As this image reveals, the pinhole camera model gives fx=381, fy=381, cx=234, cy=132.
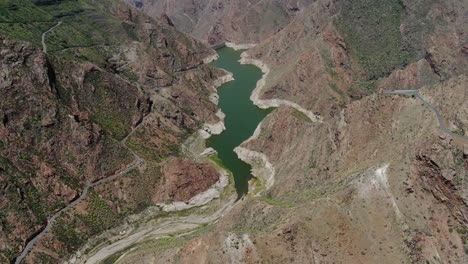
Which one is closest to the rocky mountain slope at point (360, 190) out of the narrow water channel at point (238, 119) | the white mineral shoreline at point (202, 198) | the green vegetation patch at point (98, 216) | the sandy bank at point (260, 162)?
the sandy bank at point (260, 162)

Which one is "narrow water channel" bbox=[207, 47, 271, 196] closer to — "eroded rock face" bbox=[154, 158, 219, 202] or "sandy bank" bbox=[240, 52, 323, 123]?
"sandy bank" bbox=[240, 52, 323, 123]

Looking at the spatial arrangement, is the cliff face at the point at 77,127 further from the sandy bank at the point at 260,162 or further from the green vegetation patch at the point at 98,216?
the sandy bank at the point at 260,162

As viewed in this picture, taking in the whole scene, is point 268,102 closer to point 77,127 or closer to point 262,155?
point 262,155

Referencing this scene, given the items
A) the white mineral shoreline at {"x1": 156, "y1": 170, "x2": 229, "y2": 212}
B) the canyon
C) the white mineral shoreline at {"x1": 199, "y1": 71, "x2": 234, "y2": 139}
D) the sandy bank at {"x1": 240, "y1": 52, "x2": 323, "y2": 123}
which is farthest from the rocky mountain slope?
the sandy bank at {"x1": 240, "y1": 52, "x2": 323, "y2": 123}

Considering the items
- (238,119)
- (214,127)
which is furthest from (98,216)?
(238,119)

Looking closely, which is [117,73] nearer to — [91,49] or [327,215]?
[91,49]

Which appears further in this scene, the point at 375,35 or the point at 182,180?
the point at 375,35
